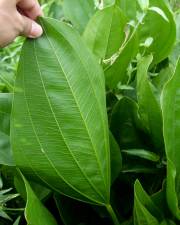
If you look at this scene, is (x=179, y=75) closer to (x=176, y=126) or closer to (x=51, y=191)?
(x=176, y=126)

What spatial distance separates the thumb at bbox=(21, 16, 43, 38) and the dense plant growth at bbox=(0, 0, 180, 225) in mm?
13

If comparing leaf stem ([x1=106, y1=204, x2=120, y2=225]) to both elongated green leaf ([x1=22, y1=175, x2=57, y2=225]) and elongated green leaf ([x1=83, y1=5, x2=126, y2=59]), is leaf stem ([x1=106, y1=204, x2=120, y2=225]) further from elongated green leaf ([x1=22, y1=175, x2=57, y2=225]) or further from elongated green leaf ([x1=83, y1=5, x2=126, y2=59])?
elongated green leaf ([x1=83, y1=5, x2=126, y2=59])

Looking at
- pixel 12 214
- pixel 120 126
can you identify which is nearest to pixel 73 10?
pixel 120 126

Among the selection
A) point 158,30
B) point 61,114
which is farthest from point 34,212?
point 158,30

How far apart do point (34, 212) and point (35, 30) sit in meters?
0.26

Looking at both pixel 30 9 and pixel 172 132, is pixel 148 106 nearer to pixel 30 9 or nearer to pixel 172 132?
pixel 172 132

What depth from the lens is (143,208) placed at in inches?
27.5

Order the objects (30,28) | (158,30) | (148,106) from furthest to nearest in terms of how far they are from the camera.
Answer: (158,30), (148,106), (30,28)

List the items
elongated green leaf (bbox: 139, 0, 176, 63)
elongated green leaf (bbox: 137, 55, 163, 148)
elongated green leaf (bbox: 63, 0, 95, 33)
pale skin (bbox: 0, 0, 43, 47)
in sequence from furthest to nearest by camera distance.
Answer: elongated green leaf (bbox: 63, 0, 95, 33) → elongated green leaf (bbox: 139, 0, 176, 63) → elongated green leaf (bbox: 137, 55, 163, 148) → pale skin (bbox: 0, 0, 43, 47)

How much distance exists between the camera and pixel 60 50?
69cm

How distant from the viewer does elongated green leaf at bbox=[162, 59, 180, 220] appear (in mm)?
688

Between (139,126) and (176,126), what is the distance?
0.10 m

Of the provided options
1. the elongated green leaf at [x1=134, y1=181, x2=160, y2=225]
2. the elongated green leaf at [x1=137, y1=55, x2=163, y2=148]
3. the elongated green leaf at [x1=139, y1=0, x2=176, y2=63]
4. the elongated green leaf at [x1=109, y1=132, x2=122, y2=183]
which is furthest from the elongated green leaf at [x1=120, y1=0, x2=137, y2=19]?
the elongated green leaf at [x1=134, y1=181, x2=160, y2=225]

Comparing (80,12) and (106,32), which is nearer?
(106,32)
